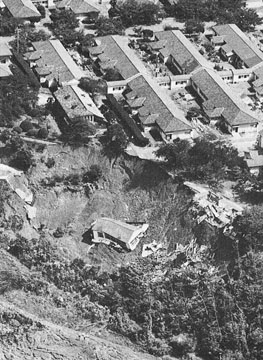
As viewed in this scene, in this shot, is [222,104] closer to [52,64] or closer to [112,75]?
[112,75]

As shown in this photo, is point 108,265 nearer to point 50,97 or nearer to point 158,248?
point 158,248

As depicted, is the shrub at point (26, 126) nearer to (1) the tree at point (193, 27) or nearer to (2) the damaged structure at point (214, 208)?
(2) the damaged structure at point (214, 208)

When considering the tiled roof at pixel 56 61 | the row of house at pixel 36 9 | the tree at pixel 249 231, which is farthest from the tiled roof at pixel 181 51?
the tree at pixel 249 231

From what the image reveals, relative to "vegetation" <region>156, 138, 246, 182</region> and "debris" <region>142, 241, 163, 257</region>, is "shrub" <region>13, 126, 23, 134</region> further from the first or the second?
"debris" <region>142, 241, 163, 257</region>

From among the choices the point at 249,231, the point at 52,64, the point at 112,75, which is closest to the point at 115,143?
the point at 112,75

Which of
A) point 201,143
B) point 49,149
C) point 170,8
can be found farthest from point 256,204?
point 170,8
